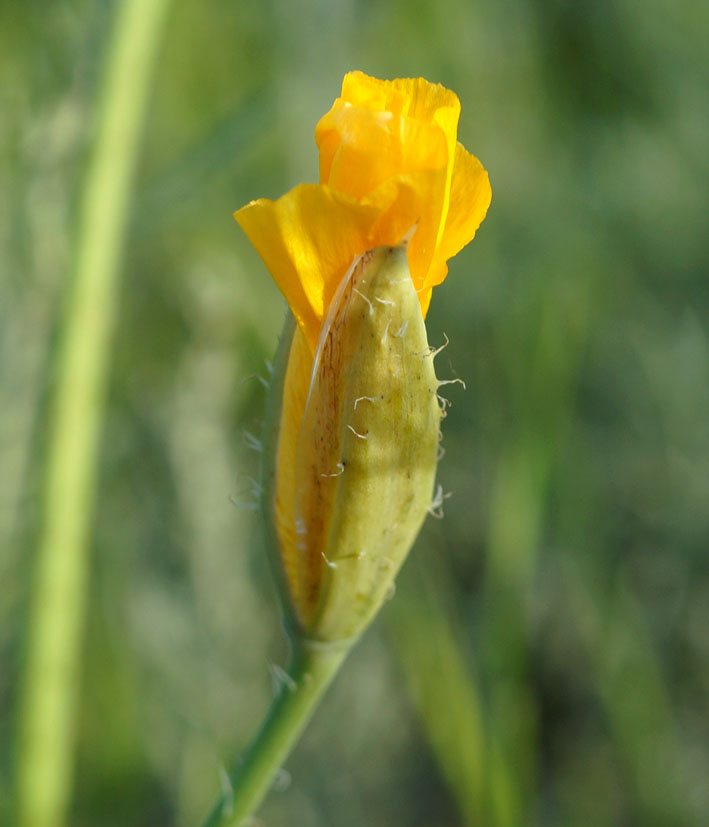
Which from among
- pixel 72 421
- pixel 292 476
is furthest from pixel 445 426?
pixel 292 476

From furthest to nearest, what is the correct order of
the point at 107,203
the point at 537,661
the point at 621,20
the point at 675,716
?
the point at 621,20 → the point at 537,661 → the point at 675,716 → the point at 107,203

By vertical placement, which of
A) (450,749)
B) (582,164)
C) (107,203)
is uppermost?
(582,164)

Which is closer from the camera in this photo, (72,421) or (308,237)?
(308,237)

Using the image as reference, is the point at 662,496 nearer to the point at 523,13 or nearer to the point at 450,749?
the point at 450,749

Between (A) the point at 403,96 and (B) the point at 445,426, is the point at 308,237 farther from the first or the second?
(B) the point at 445,426

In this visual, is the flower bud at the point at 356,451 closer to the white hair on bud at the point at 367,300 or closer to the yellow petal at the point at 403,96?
the white hair on bud at the point at 367,300

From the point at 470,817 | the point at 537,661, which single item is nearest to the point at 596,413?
the point at 537,661
